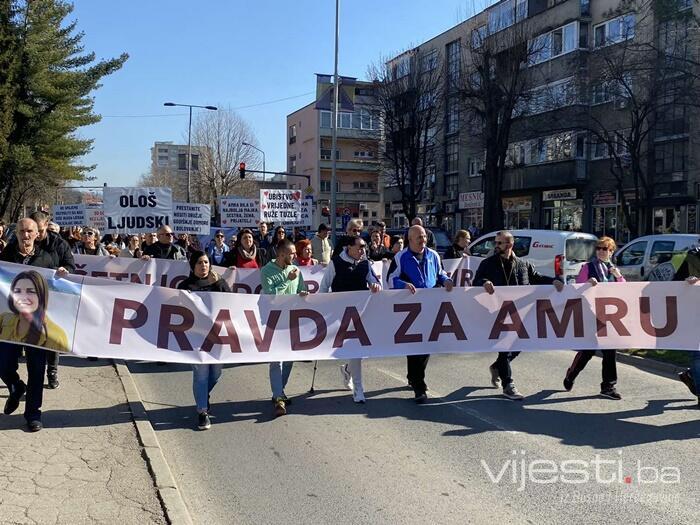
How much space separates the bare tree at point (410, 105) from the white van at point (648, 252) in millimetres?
24603

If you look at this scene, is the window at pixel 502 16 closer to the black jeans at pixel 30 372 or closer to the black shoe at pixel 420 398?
the black shoe at pixel 420 398

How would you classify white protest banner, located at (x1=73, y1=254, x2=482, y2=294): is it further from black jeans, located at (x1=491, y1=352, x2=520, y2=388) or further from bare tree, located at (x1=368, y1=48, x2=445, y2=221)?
bare tree, located at (x1=368, y1=48, x2=445, y2=221)

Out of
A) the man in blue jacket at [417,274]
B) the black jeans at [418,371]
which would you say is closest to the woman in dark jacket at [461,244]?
the man in blue jacket at [417,274]

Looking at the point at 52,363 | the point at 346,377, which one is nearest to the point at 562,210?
the point at 346,377

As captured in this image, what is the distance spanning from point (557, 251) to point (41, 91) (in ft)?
80.0

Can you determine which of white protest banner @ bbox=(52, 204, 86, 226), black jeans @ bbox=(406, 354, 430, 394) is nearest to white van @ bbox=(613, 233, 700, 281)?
black jeans @ bbox=(406, 354, 430, 394)

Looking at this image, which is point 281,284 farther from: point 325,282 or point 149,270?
point 149,270

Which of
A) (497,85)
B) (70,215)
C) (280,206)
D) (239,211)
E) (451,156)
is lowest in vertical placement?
(70,215)

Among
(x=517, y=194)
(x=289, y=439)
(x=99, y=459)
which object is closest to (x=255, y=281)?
(x=289, y=439)

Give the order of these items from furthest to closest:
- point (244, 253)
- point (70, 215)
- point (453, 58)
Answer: point (453, 58)
point (70, 215)
point (244, 253)

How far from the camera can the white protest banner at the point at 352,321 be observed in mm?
6191

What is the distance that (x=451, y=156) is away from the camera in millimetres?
49688

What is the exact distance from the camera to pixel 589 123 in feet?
101

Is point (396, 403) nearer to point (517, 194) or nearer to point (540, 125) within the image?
point (540, 125)
